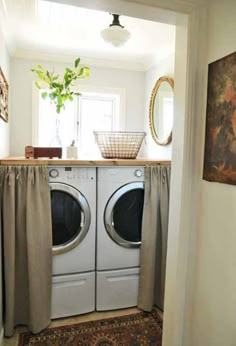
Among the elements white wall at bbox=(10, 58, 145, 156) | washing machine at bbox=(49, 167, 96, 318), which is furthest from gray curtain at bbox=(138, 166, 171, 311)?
white wall at bbox=(10, 58, 145, 156)

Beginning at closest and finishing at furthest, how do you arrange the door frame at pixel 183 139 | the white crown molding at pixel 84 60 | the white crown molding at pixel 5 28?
the door frame at pixel 183 139 < the white crown molding at pixel 5 28 < the white crown molding at pixel 84 60

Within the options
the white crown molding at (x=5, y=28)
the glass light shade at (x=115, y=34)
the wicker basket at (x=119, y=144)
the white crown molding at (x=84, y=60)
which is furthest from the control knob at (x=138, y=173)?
the white crown molding at (x=5, y=28)

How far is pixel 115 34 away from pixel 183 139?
0.97 m

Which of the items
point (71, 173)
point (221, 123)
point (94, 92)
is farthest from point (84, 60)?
point (221, 123)

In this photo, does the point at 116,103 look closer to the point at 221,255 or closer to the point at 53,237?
the point at 53,237

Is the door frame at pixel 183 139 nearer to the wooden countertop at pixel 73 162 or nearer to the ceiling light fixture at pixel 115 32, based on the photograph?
the ceiling light fixture at pixel 115 32

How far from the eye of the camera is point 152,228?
214 cm

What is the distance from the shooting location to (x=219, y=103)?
1066 mm

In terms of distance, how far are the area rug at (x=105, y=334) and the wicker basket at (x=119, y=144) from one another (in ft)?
4.32

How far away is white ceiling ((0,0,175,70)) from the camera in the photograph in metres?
1.70

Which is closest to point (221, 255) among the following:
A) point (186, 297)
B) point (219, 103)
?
point (186, 297)

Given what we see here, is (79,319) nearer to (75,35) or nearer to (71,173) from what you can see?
(71,173)

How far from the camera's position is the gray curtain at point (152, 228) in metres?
2.13

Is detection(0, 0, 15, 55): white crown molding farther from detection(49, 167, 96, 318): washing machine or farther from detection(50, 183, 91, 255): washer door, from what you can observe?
detection(50, 183, 91, 255): washer door
